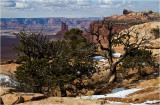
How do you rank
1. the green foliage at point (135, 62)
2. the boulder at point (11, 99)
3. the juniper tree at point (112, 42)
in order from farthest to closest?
the green foliage at point (135, 62) < the juniper tree at point (112, 42) < the boulder at point (11, 99)

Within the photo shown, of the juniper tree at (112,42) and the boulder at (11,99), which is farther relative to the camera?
the juniper tree at (112,42)

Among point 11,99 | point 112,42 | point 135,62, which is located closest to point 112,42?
point 112,42

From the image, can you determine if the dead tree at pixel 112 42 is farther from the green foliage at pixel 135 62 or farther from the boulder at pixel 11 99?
the boulder at pixel 11 99

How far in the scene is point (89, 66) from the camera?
48.9 feet

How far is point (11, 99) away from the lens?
25.7 feet

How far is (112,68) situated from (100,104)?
9.14 meters

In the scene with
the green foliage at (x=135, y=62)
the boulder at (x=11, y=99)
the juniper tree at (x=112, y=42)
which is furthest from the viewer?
the green foliage at (x=135, y=62)

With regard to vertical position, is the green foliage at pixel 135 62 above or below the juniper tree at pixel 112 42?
below

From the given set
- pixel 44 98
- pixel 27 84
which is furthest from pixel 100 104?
pixel 27 84

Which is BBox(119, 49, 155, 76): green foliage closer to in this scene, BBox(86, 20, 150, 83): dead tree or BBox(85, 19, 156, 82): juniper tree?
BBox(85, 19, 156, 82): juniper tree

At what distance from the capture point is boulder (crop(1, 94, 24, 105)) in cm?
773

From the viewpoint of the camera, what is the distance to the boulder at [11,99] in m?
7.73

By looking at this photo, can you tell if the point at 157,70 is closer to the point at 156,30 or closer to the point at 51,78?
the point at 51,78

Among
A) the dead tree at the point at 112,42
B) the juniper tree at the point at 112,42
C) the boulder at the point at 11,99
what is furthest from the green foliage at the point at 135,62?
the boulder at the point at 11,99
